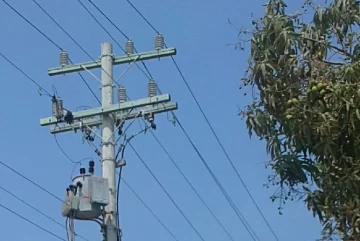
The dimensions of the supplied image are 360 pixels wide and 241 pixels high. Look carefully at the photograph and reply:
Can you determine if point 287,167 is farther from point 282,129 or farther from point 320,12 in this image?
point 320,12

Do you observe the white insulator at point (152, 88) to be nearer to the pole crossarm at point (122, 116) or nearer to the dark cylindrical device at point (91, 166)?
the pole crossarm at point (122, 116)

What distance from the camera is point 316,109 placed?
25.6ft

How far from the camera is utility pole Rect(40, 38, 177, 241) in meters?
14.9

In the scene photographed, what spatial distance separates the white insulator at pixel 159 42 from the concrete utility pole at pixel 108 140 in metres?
Result: 0.84

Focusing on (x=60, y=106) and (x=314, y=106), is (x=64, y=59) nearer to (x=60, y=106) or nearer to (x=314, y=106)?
(x=60, y=106)

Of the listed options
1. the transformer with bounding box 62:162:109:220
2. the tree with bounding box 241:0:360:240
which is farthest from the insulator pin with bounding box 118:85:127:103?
the tree with bounding box 241:0:360:240

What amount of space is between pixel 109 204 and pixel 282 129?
675 cm

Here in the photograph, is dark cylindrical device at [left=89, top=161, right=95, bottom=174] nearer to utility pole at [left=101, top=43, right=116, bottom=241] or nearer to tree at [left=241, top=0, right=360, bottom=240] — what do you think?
utility pole at [left=101, top=43, right=116, bottom=241]

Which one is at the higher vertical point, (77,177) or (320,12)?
(77,177)

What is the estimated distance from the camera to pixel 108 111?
50.1 feet

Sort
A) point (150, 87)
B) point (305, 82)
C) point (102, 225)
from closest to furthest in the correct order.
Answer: point (305, 82) < point (102, 225) < point (150, 87)

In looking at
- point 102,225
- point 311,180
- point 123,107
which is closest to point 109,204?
point 102,225

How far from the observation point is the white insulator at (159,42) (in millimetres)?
15844

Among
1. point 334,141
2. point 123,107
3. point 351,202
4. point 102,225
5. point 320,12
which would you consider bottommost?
point 351,202
